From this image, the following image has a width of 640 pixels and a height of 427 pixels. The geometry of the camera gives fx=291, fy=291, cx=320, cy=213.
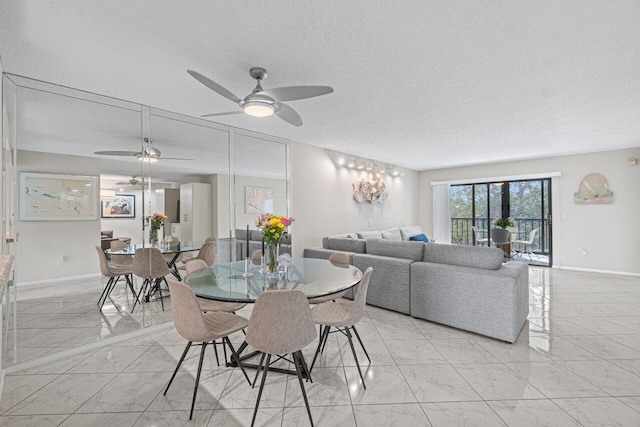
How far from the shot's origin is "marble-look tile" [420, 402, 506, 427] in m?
1.74

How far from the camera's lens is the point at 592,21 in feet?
5.95

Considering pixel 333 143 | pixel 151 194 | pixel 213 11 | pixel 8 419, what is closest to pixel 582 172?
pixel 333 143

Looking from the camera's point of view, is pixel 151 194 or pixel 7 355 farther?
pixel 151 194

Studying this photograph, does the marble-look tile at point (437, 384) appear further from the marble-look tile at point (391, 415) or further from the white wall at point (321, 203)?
the white wall at point (321, 203)

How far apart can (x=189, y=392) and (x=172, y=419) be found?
267 millimetres

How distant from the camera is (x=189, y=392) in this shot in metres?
2.06

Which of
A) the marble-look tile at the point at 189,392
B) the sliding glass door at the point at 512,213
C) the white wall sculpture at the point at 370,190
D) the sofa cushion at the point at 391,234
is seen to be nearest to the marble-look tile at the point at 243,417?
the marble-look tile at the point at 189,392

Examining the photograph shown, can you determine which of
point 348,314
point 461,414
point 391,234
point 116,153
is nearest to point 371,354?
point 348,314

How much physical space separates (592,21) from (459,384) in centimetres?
256

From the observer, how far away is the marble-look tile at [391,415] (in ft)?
5.74

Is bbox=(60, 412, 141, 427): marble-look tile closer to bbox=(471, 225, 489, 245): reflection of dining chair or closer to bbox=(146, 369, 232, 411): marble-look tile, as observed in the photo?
bbox=(146, 369, 232, 411): marble-look tile

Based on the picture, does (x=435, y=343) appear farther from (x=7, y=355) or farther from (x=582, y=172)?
(x=582, y=172)

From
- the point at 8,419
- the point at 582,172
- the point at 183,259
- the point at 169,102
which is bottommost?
the point at 8,419

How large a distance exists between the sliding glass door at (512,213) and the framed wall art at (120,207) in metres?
6.82
